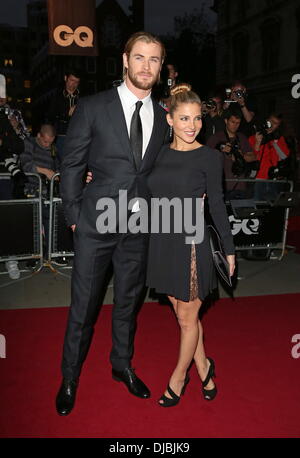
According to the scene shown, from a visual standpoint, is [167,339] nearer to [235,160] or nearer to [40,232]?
[40,232]

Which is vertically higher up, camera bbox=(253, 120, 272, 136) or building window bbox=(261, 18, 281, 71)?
building window bbox=(261, 18, 281, 71)

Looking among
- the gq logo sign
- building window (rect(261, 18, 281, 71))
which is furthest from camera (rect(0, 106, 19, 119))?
building window (rect(261, 18, 281, 71))

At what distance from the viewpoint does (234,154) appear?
598cm

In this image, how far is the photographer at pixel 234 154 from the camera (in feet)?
19.6

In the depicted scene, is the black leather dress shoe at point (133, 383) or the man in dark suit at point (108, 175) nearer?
the man in dark suit at point (108, 175)

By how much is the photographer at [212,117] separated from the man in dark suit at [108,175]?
12.6 ft

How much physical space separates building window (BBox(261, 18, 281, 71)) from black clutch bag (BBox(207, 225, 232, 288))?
26784 mm

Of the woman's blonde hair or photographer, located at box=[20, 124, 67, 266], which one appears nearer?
the woman's blonde hair

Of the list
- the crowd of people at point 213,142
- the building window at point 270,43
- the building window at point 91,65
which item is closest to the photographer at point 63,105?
the crowd of people at point 213,142

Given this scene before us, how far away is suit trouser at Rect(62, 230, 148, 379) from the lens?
2.81 meters

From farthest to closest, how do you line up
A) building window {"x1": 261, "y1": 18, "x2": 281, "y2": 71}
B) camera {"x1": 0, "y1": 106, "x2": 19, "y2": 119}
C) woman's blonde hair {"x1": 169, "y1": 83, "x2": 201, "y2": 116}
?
1. building window {"x1": 261, "y1": 18, "x2": 281, "y2": 71}
2. camera {"x1": 0, "y1": 106, "x2": 19, "y2": 119}
3. woman's blonde hair {"x1": 169, "y1": 83, "x2": 201, "y2": 116}

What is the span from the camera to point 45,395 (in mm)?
3023

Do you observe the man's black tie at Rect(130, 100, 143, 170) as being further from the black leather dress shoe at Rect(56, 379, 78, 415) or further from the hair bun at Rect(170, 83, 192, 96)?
the black leather dress shoe at Rect(56, 379, 78, 415)

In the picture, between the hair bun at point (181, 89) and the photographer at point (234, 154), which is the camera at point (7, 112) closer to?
the photographer at point (234, 154)
